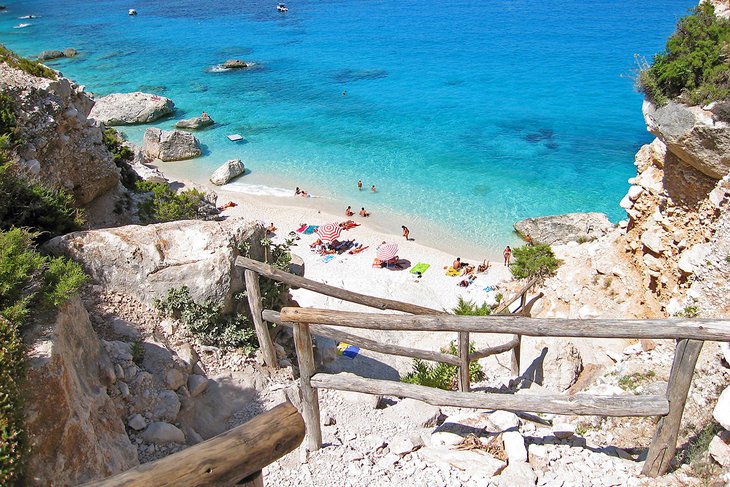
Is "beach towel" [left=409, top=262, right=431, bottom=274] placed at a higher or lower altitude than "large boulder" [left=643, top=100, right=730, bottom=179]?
lower

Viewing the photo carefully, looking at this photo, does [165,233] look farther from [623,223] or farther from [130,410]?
[623,223]

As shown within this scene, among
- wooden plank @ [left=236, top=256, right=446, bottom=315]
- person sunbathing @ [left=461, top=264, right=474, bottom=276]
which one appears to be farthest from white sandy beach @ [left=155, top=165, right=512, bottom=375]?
wooden plank @ [left=236, top=256, right=446, bottom=315]

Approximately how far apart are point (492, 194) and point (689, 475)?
1016 inches

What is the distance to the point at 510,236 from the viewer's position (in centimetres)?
2658

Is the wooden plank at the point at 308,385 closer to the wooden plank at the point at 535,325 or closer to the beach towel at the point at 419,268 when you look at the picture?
the wooden plank at the point at 535,325

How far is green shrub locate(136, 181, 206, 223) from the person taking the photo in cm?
1526

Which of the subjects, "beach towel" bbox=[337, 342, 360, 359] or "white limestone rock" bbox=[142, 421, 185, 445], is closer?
"white limestone rock" bbox=[142, 421, 185, 445]

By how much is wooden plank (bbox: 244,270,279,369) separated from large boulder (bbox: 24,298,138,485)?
2.71 meters

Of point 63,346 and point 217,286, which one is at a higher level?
point 63,346

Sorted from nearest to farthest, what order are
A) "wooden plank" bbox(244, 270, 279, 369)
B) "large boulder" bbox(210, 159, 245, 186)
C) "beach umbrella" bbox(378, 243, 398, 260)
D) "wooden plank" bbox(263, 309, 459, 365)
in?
"wooden plank" bbox(263, 309, 459, 365) → "wooden plank" bbox(244, 270, 279, 369) → "beach umbrella" bbox(378, 243, 398, 260) → "large boulder" bbox(210, 159, 245, 186)

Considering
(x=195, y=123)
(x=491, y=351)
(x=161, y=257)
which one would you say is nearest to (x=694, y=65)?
(x=491, y=351)

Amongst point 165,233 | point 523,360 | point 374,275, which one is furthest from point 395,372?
point 374,275

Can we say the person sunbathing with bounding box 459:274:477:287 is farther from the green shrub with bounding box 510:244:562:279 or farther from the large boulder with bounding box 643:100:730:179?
the large boulder with bounding box 643:100:730:179

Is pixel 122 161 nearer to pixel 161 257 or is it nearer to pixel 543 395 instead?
pixel 161 257
